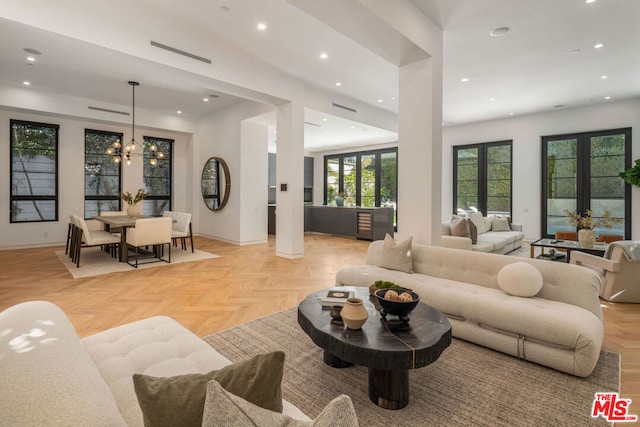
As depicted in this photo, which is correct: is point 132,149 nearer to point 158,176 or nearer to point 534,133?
point 158,176

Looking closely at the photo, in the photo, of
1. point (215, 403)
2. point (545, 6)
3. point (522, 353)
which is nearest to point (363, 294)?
point (522, 353)

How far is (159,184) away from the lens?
28.6 ft

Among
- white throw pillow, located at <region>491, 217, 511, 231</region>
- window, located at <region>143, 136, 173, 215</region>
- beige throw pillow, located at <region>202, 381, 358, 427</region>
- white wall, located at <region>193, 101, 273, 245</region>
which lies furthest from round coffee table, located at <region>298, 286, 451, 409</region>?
window, located at <region>143, 136, 173, 215</region>

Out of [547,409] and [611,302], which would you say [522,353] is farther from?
[611,302]

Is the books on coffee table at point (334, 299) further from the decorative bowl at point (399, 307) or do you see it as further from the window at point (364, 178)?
the window at point (364, 178)

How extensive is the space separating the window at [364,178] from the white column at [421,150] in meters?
6.08

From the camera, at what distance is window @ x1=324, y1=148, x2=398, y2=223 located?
10312 mm

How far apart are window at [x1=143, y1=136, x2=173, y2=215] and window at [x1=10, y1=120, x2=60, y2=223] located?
1.88m

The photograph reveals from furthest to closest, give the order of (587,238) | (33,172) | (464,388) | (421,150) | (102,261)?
(33,172), (102,261), (587,238), (421,150), (464,388)

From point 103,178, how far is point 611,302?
Answer: 9745 mm

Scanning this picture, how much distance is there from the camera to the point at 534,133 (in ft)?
26.3

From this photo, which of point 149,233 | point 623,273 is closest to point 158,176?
point 149,233

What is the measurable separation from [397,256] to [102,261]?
5.10 meters

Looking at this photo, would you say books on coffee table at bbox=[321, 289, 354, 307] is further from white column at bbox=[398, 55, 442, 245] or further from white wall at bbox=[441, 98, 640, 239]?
white wall at bbox=[441, 98, 640, 239]
